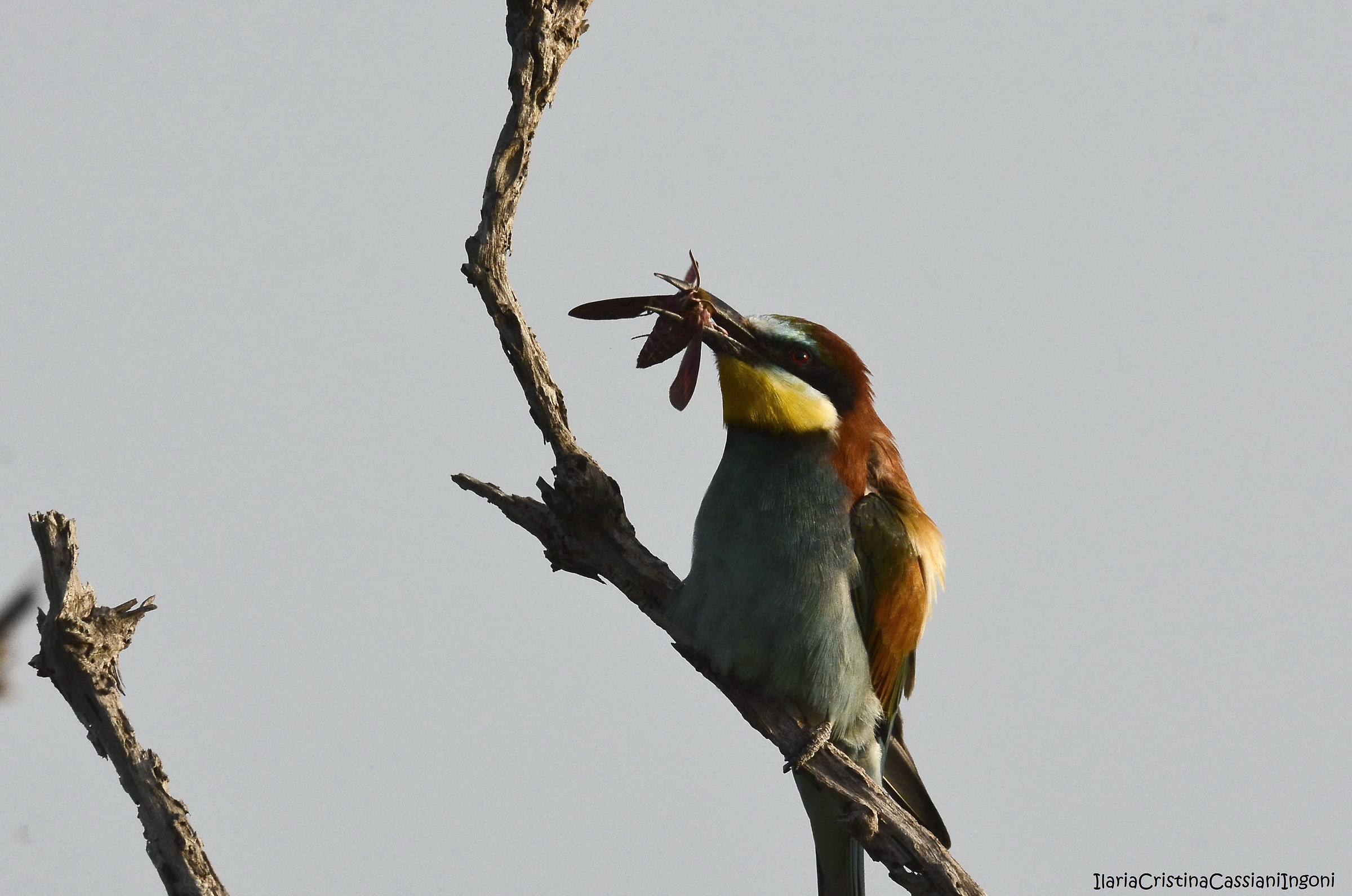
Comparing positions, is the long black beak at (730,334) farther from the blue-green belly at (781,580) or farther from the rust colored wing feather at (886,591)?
the rust colored wing feather at (886,591)

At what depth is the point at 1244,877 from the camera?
14.0ft

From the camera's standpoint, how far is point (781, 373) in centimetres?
361

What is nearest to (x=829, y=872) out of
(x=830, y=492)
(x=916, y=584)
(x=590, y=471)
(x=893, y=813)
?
(x=893, y=813)

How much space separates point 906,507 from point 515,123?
1465mm

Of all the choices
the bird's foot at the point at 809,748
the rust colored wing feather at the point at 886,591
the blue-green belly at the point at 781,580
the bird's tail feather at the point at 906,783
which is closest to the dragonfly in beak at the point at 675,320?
the blue-green belly at the point at 781,580

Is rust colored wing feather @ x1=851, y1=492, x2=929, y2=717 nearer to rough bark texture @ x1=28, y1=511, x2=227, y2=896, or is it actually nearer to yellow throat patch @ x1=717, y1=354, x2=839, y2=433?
yellow throat patch @ x1=717, y1=354, x2=839, y2=433

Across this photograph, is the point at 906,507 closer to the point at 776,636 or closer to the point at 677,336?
the point at 776,636

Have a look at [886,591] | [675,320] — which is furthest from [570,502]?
[886,591]

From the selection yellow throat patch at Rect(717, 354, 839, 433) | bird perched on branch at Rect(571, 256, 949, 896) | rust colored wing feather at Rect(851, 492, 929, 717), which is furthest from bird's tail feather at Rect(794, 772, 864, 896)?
yellow throat patch at Rect(717, 354, 839, 433)

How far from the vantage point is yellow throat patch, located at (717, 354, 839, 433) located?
141 inches

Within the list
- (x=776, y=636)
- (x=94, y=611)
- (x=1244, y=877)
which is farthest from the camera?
(x=1244, y=877)

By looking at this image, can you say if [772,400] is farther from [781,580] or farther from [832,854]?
[832,854]

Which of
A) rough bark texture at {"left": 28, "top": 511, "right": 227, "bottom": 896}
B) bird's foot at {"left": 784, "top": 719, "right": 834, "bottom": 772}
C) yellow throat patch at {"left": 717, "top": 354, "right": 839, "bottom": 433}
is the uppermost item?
yellow throat patch at {"left": 717, "top": 354, "right": 839, "bottom": 433}

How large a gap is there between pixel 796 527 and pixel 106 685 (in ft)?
5.61
